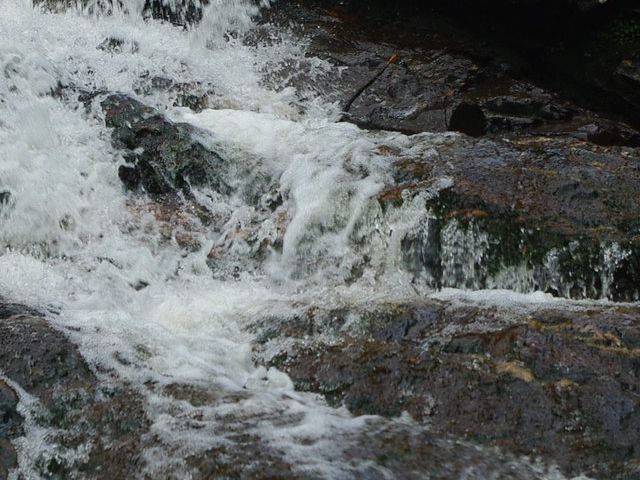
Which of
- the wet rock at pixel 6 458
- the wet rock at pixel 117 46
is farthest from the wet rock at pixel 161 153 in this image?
the wet rock at pixel 6 458

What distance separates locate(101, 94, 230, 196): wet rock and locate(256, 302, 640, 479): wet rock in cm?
241

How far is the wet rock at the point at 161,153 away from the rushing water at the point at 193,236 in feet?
0.39

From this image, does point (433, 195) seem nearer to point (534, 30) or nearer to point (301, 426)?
point (301, 426)

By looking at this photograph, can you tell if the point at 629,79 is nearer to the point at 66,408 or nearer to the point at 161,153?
the point at 161,153

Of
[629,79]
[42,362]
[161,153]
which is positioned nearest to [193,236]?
[161,153]

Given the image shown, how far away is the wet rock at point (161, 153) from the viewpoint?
20.2ft

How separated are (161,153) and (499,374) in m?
3.82

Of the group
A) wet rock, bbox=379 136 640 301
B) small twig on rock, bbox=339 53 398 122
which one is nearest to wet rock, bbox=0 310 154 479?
wet rock, bbox=379 136 640 301

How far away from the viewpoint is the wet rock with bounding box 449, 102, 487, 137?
7.19 metres

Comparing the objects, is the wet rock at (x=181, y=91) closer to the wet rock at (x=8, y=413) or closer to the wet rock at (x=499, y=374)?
the wet rock at (x=499, y=374)

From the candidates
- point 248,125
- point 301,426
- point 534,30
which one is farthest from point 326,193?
point 534,30

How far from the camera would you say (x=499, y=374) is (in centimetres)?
351

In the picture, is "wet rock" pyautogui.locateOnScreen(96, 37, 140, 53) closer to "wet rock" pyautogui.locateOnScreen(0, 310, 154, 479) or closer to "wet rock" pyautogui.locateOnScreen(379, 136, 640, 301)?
"wet rock" pyautogui.locateOnScreen(379, 136, 640, 301)

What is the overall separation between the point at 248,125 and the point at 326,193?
5.72 feet
